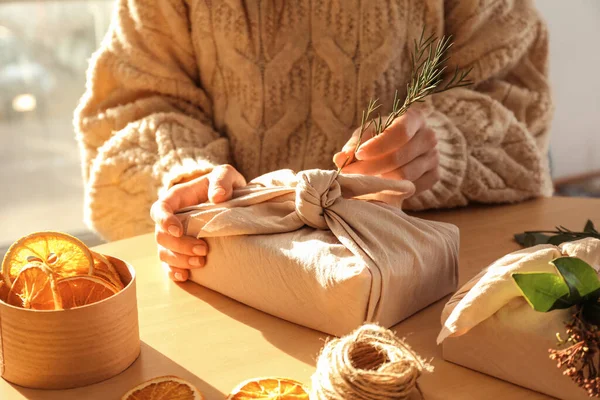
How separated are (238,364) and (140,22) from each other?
865 mm

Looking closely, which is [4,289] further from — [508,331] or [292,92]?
[292,92]

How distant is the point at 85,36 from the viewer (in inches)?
83.7

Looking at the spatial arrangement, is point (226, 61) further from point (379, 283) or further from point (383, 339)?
point (383, 339)

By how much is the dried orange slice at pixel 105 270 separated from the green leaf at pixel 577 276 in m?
0.51

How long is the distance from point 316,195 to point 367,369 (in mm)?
263

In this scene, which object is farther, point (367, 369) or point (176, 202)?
point (176, 202)

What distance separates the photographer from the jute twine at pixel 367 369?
2.10ft

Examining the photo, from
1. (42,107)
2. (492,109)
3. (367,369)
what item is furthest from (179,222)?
(42,107)

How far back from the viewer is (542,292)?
0.68 meters

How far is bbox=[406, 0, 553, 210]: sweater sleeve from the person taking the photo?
1307 mm

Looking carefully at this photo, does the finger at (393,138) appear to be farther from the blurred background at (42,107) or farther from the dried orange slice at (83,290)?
the blurred background at (42,107)

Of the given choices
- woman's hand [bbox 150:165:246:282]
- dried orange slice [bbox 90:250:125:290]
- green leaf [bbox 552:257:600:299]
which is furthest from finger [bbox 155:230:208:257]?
green leaf [bbox 552:257:600:299]

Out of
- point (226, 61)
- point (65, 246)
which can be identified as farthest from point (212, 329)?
point (226, 61)

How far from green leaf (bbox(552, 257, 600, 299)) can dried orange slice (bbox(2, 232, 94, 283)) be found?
1.74 ft
